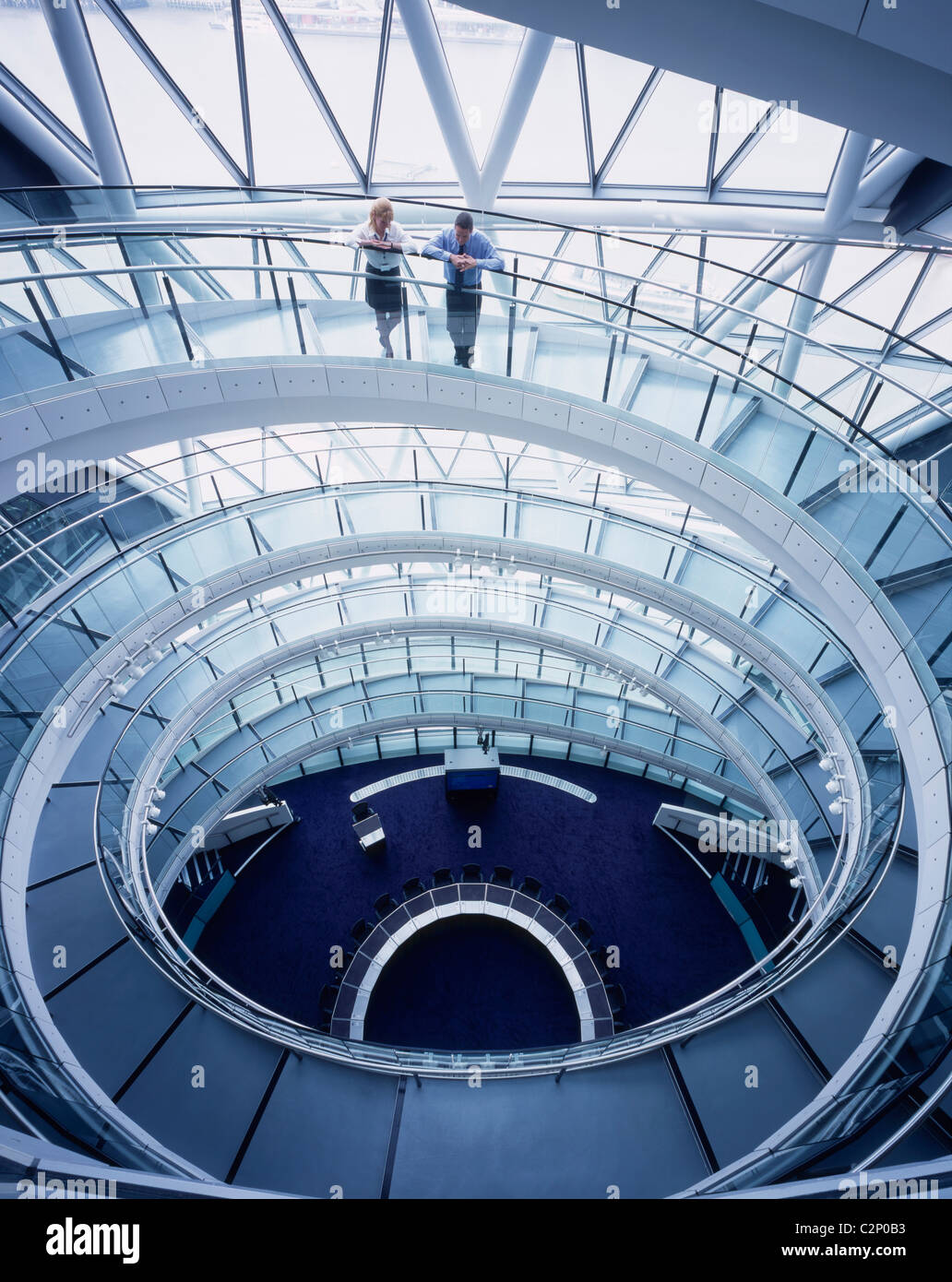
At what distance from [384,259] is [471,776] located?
23296mm

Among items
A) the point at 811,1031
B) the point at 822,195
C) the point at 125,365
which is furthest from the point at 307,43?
the point at 811,1031

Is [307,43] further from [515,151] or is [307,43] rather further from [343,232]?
[515,151]

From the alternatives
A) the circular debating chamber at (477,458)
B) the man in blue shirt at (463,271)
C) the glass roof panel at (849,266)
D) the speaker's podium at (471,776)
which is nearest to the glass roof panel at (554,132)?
the circular debating chamber at (477,458)

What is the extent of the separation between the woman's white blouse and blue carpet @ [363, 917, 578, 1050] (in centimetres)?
2186

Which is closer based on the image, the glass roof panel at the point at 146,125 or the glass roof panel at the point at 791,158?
the glass roof panel at the point at 146,125

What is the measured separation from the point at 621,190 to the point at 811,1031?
1590 cm

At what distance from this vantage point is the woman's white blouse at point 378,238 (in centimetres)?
1062

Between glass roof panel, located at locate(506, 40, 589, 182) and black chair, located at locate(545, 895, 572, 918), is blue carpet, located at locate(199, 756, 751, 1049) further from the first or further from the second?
glass roof panel, located at locate(506, 40, 589, 182)

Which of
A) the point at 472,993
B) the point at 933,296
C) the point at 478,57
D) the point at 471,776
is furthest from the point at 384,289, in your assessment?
the point at 471,776

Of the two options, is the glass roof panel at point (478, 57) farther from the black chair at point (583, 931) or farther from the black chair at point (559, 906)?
the black chair at point (583, 931)

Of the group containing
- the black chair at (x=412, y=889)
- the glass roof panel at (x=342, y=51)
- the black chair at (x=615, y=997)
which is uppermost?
the glass roof panel at (x=342, y=51)

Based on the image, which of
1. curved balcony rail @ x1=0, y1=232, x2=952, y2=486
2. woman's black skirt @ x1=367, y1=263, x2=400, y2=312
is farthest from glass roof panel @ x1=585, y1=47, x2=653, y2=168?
woman's black skirt @ x1=367, y1=263, x2=400, y2=312

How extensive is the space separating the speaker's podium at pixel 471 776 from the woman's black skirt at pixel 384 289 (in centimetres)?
2260

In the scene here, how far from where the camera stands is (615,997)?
23781mm
